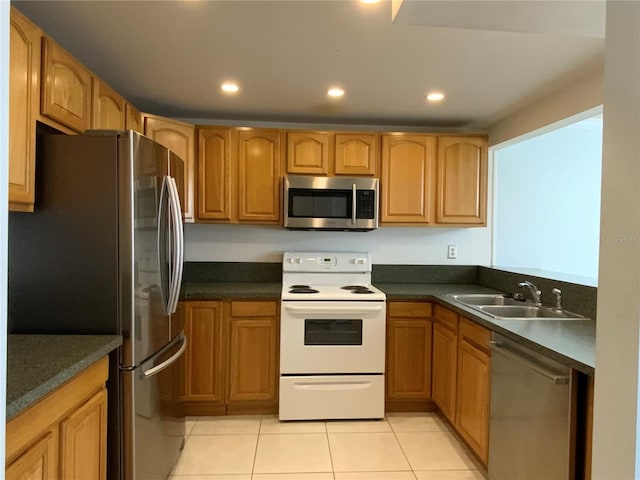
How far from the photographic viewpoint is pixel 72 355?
4.61 ft

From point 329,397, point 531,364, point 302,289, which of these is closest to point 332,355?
point 329,397

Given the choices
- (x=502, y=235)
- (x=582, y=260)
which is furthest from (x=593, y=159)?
(x=502, y=235)

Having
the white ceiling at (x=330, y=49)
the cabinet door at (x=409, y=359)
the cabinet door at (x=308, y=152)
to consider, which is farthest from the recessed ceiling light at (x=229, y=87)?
the cabinet door at (x=409, y=359)

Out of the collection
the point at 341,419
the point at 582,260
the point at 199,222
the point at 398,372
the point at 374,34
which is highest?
the point at 374,34

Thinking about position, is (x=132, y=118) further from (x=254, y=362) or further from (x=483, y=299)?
(x=483, y=299)

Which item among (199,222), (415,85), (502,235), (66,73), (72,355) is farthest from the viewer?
(502,235)

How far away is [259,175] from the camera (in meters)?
3.12

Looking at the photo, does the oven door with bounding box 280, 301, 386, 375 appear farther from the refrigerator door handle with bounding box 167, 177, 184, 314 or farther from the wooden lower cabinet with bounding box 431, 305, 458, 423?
the refrigerator door handle with bounding box 167, 177, 184, 314

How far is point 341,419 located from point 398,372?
0.52m

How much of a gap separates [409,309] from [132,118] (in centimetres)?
230

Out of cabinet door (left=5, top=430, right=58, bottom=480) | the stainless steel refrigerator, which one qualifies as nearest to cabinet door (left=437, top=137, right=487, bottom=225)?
the stainless steel refrigerator

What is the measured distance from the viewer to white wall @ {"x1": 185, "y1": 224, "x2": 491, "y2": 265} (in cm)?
339

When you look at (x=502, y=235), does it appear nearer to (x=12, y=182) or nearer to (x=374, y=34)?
(x=374, y=34)

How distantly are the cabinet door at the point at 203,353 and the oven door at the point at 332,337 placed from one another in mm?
454
